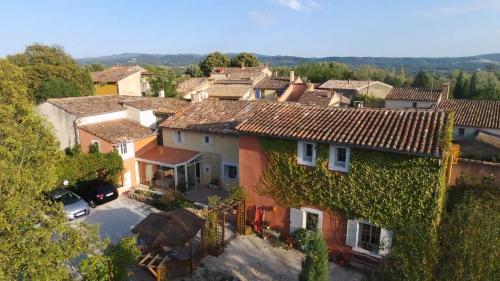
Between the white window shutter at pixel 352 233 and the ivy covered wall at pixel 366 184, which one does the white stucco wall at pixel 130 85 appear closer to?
the ivy covered wall at pixel 366 184

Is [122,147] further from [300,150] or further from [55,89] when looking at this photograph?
[55,89]

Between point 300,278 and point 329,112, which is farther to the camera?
point 329,112

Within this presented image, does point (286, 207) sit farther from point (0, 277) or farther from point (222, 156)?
point (0, 277)

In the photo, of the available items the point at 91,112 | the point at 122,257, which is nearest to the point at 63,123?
the point at 91,112

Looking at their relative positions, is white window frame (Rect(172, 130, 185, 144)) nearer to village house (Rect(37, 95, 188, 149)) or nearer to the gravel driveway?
village house (Rect(37, 95, 188, 149))

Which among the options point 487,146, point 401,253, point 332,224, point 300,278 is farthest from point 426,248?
point 487,146

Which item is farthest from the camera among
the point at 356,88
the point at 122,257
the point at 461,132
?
the point at 356,88
